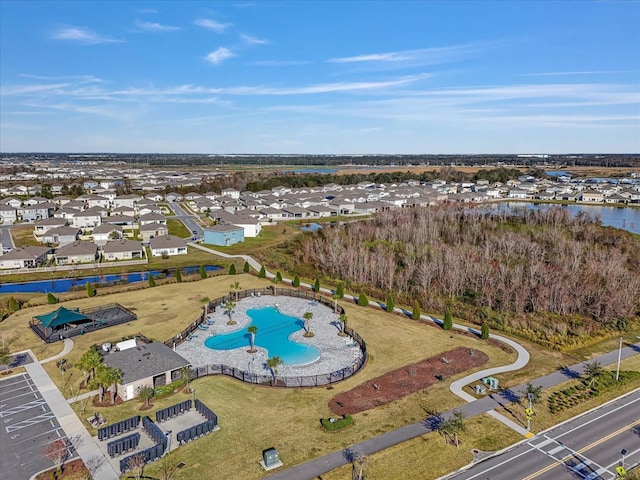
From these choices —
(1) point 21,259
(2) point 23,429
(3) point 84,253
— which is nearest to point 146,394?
(2) point 23,429

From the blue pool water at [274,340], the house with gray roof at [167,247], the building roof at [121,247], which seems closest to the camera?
the blue pool water at [274,340]

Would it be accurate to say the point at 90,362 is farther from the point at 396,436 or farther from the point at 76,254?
the point at 76,254

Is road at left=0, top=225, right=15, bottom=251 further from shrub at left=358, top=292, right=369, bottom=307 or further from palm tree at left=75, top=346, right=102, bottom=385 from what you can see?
shrub at left=358, top=292, right=369, bottom=307

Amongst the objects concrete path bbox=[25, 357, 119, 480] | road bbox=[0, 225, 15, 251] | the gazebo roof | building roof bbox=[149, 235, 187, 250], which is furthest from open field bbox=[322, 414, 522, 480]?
road bbox=[0, 225, 15, 251]

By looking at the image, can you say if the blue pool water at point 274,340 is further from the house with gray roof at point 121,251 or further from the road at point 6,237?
the road at point 6,237

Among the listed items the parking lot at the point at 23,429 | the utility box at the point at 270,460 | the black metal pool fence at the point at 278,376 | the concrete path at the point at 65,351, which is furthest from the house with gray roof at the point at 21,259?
the utility box at the point at 270,460

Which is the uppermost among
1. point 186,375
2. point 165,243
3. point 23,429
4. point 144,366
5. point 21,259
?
point 165,243
